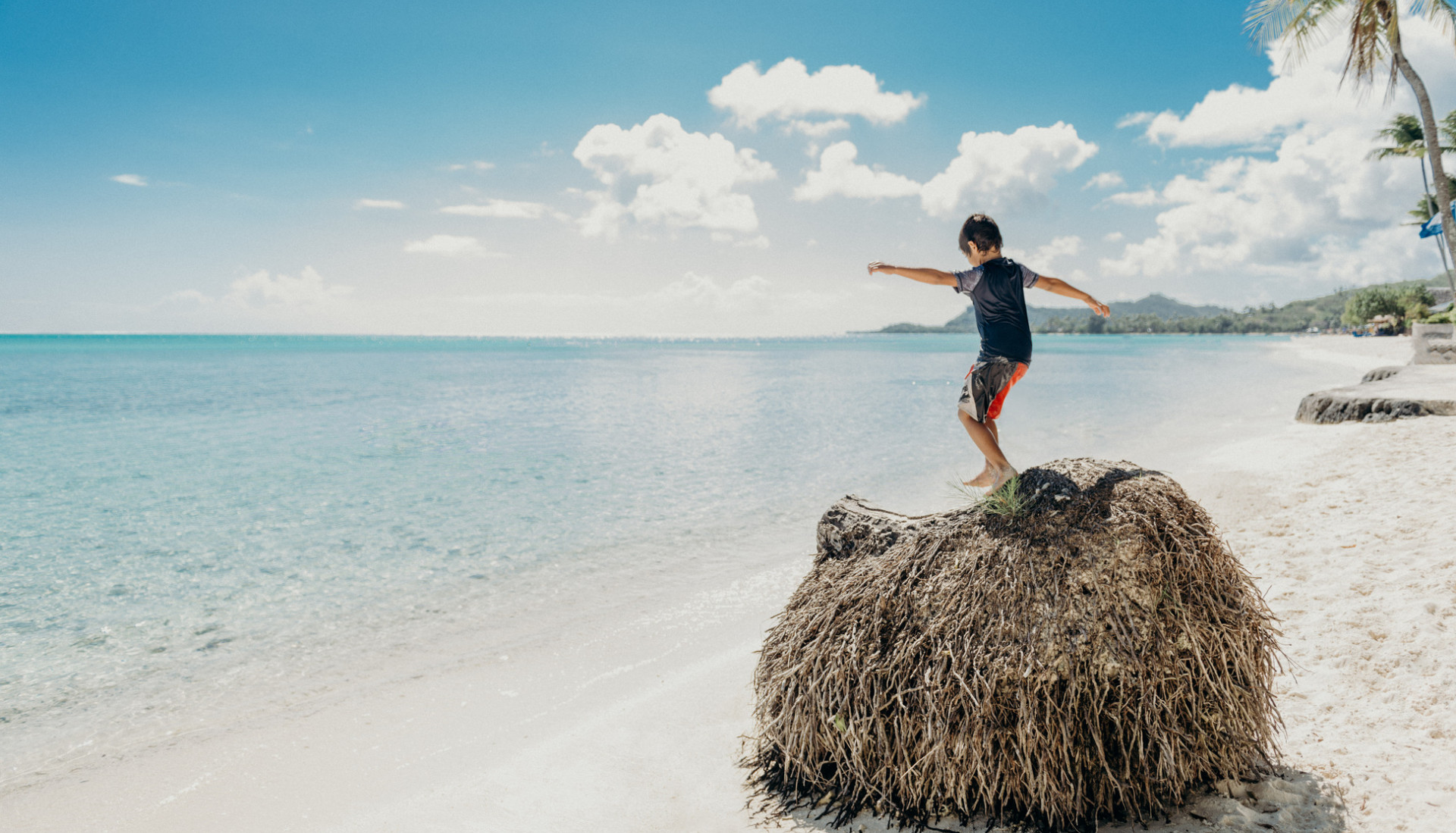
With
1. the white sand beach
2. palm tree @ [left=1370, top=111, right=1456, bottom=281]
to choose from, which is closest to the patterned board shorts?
the white sand beach

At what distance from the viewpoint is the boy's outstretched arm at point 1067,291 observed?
4.66 meters

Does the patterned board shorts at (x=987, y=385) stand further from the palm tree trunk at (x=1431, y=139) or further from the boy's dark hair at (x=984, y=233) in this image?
the palm tree trunk at (x=1431, y=139)

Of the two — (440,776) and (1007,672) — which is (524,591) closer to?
(440,776)

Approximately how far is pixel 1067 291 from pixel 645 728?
183 inches

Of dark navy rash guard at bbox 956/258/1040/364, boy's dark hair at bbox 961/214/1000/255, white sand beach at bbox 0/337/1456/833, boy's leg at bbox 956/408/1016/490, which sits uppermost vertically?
boy's dark hair at bbox 961/214/1000/255

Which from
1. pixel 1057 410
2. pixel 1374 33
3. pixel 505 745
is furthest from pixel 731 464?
pixel 1374 33

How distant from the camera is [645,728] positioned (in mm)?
5777

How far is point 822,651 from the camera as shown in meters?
3.98

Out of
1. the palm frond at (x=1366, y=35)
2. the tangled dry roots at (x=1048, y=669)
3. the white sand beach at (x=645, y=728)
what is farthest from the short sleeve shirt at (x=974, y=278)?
the palm frond at (x=1366, y=35)

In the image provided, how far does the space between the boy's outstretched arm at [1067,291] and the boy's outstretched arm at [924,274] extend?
62cm

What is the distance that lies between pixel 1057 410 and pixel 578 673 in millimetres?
27293

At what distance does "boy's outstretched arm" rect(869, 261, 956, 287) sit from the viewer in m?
4.84

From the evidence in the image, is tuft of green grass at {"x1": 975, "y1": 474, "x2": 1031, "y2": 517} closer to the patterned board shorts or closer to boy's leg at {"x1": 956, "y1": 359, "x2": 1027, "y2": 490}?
boy's leg at {"x1": 956, "y1": 359, "x2": 1027, "y2": 490}

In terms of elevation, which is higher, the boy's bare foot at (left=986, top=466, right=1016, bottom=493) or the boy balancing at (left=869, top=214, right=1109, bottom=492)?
the boy balancing at (left=869, top=214, right=1109, bottom=492)
